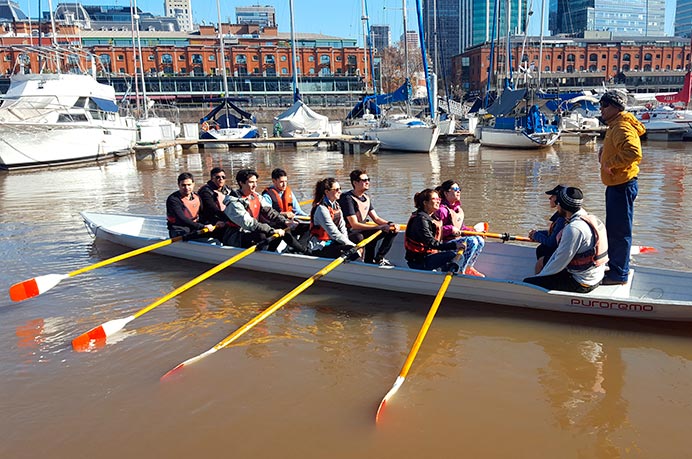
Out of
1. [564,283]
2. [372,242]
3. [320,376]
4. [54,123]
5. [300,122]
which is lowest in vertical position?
[320,376]

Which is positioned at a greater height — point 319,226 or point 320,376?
point 319,226

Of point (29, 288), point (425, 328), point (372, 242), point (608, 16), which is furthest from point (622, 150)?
point (608, 16)

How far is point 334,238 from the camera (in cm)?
743

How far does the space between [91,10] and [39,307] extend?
556ft

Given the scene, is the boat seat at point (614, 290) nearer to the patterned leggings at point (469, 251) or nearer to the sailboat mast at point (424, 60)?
the patterned leggings at point (469, 251)

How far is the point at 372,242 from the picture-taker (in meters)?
7.86

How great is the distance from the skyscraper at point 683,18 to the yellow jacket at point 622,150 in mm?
150002

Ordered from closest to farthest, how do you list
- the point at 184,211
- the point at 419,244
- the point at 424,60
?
the point at 419,244
the point at 184,211
the point at 424,60

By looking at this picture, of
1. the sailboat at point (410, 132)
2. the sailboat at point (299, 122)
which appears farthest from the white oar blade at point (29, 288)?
the sailboat at point (299, 122)

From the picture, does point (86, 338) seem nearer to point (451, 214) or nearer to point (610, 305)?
point (451, 214)

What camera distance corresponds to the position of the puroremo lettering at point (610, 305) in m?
5.84

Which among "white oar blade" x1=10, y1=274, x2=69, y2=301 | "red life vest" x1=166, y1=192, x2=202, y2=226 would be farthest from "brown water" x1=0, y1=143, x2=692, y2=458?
"red life vest" x1=166, y1=192, x2=202, y2=226

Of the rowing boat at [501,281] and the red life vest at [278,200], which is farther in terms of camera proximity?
the red life vest at [278,200]

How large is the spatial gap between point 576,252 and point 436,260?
69.3 inches
